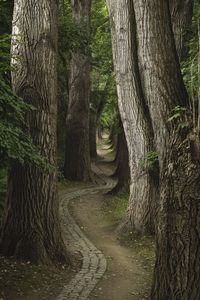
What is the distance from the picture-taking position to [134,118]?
434 inches

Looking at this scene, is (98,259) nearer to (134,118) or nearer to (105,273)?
(105,273)

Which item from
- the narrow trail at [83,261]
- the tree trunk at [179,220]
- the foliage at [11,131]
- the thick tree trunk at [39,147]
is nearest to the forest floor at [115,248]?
the narrow trail at [83,261]

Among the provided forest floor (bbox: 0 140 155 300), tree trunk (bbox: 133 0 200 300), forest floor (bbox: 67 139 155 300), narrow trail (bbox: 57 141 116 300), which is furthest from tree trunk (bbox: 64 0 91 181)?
tree trunk (bbox: 133 0 200 300)

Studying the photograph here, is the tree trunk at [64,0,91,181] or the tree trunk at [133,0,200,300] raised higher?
the tree trunk at [64,0,91,181]

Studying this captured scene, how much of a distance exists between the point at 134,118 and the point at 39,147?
3.78 metres

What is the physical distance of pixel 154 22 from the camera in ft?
Result: 24.9

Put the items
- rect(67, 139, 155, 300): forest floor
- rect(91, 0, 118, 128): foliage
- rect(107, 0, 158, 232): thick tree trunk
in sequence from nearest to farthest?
rect(67, 139, 155, 300): forest floor → rect(107, 0, 158, 232): thick tree trunk → rect(91, 0, 118, 128): foliage

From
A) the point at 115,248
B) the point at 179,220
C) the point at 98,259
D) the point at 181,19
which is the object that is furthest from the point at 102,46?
the point at 179,220

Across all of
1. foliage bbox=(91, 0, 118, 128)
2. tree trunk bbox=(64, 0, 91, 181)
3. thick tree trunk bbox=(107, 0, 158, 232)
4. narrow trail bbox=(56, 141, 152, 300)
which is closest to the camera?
narrow trail bbox=(56, 141, 152, 300)

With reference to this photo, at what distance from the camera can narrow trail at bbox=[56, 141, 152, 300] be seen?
7172mm

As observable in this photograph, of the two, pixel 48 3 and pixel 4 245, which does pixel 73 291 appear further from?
pixel 48 3

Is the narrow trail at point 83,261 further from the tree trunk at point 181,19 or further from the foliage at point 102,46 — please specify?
the foliage at point 102,46

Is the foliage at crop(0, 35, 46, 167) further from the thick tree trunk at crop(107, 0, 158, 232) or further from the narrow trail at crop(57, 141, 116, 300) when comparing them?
the thick tree trunk at crop(107, 0, 158, 232)

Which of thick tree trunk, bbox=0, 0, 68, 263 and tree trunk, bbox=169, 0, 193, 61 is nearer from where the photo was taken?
thick tree trunk, bbox=0, 0, 68, 263
